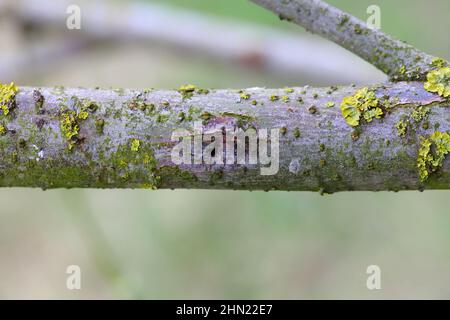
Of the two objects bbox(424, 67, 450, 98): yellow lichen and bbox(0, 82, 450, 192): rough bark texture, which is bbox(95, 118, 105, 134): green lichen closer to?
bbox(0, 82, 450, 192): rough bark texture

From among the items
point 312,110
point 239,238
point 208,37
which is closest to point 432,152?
point 312,110

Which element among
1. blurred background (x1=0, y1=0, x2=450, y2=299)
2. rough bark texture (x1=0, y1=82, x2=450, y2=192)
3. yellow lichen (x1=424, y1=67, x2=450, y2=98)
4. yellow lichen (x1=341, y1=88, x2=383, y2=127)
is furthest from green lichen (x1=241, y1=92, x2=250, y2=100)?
blurred background (x1=0, y1=0, x2=450, y2=299)

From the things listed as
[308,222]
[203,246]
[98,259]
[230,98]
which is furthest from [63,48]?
[230,98]

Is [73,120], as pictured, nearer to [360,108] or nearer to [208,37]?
[360,108]

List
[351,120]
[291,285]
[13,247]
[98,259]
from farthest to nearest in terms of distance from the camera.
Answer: [13,247], [291,285], [98,259], [351,120]

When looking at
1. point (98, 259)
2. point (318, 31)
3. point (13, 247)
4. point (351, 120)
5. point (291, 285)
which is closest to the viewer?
point (351, 120)

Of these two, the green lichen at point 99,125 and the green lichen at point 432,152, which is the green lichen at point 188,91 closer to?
the green lichen at point 99,125

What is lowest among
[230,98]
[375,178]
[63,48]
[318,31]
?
[375,178]

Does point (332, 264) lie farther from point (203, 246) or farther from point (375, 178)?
point (375, 178)
